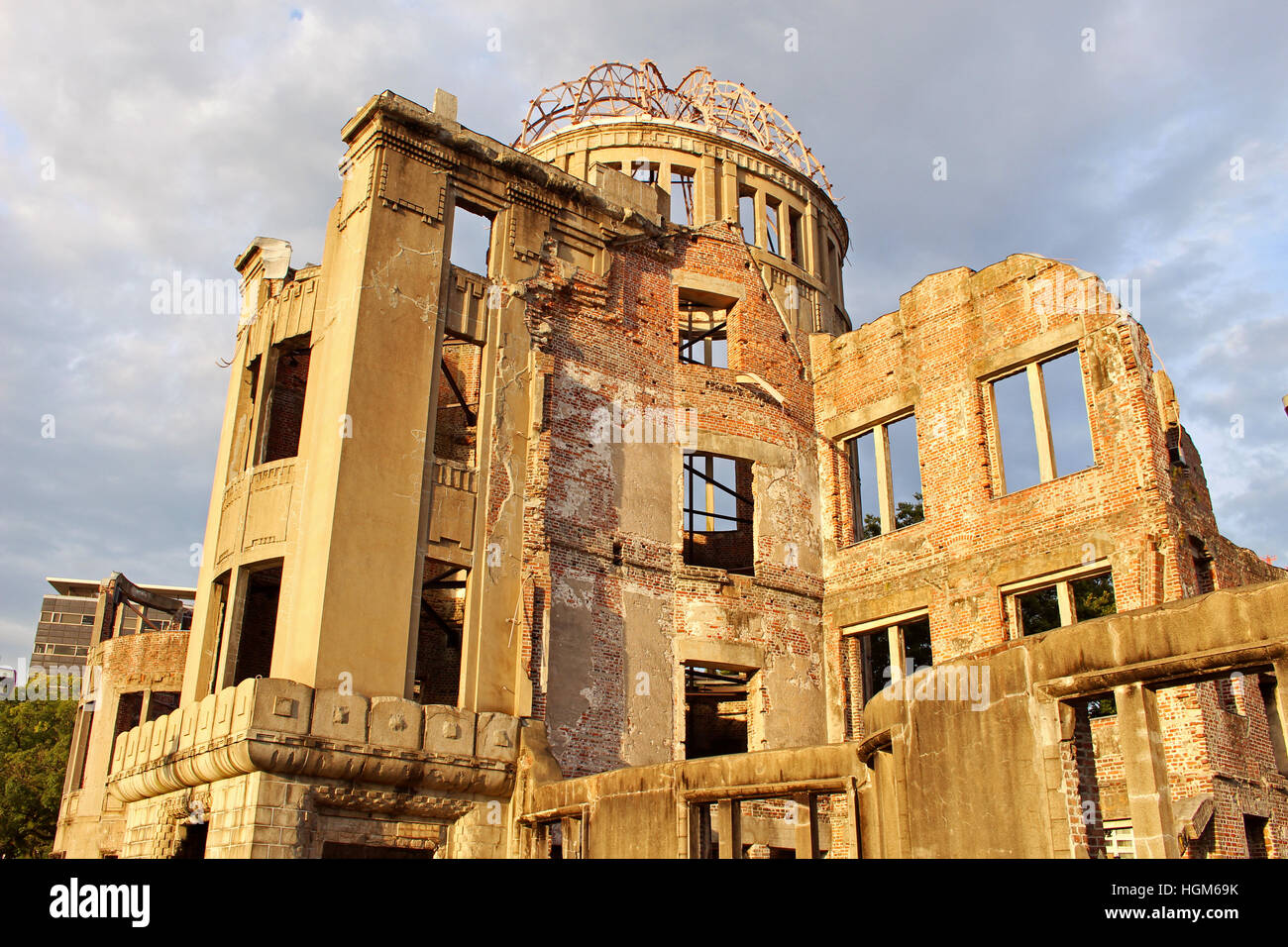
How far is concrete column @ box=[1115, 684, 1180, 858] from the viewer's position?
747 centimetres

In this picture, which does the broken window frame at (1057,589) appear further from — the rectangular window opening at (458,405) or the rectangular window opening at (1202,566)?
the rectangular window opening at (458,405)

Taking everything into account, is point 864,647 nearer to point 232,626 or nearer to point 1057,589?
point 1057,589

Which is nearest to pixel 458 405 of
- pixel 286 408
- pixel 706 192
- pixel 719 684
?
pixel 286 408

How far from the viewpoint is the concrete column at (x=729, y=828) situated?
1082 cm

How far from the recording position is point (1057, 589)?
47.5 ft

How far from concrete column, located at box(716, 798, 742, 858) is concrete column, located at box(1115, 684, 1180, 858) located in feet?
14.2

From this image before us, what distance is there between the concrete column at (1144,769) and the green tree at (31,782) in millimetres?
27611

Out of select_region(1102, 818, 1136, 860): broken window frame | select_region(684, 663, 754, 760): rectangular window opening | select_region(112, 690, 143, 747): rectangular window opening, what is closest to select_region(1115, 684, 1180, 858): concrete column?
select_region(1102, 818, 1136, 860): broken window frame

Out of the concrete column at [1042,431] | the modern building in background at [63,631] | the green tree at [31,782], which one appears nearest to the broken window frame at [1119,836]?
the concrete column at [1042,431]

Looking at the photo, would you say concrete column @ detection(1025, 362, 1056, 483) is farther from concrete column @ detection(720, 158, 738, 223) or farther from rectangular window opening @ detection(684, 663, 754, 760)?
concrete column @ detection(720, 158, 738, 223)

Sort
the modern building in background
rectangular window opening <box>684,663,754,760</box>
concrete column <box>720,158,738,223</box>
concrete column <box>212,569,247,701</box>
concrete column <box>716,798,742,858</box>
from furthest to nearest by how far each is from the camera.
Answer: the modern building in background < concrete column <box>720,158,738,223</box> < rectangular window opening <box>684,663,754,760</box> < concrete column <box>212,569,247,701</box> < concrete column <box>716,798,742,858</box>

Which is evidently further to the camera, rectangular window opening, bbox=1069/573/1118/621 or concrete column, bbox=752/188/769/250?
rectangular window opening, bbox=1069/573/1118/621

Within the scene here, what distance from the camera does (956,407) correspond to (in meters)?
16.6

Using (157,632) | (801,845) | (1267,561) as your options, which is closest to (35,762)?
(157,632)
